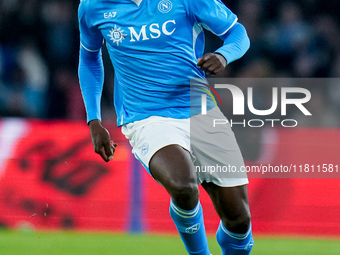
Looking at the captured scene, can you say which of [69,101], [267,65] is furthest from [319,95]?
[69,101]

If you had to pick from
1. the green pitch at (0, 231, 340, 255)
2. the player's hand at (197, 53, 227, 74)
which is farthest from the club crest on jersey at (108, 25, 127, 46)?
the green pitch at (0, 231, 340, 255)

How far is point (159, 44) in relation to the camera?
3766 millimetres

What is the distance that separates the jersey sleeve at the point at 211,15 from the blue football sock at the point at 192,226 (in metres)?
1.01

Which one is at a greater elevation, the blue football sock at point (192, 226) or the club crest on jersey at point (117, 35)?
the club crest on jersey at point (117, 35)

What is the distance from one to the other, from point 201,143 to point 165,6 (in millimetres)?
802

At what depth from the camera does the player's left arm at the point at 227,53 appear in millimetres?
3303

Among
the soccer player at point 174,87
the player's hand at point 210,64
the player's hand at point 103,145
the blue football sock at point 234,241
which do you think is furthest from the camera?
the player's hand at point 103,145

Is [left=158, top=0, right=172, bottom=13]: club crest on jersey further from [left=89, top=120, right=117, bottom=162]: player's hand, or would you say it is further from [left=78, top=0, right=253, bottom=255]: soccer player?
[left=89, top=120, right=117, bottom=162]: player's hand

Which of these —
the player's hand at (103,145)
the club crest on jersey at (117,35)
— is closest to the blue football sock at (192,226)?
the player's hand at (103,145)

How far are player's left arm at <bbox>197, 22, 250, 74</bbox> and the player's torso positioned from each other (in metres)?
0.25

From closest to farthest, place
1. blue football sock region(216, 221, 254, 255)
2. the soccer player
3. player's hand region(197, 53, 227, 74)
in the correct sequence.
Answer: player's hand region(197, 53, 227, 74) → the soccer player → blue football sock region(216, 221, 254, 255)

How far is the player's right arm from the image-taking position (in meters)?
3.91

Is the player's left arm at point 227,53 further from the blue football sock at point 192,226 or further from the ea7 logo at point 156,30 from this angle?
the blue football sock at point 192,226

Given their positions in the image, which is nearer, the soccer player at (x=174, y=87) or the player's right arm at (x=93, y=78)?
the soccer player at (x=174, y=87)
